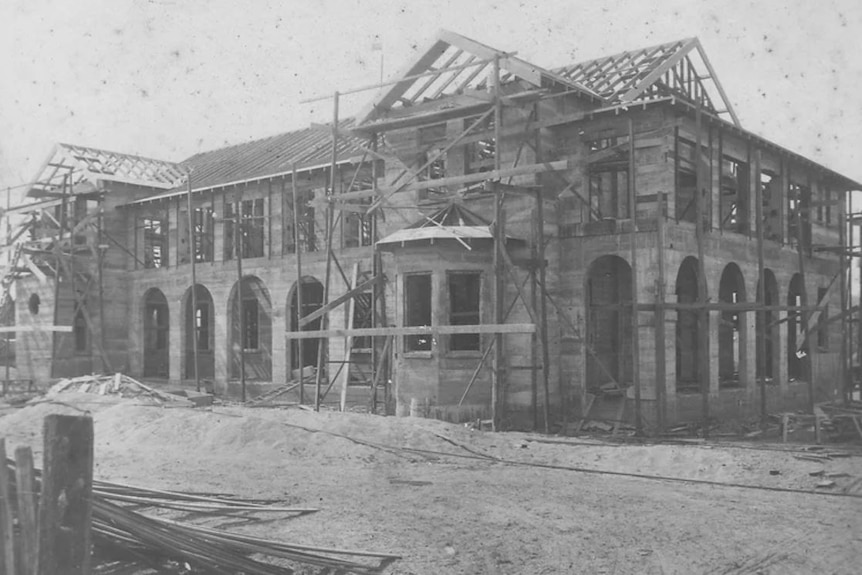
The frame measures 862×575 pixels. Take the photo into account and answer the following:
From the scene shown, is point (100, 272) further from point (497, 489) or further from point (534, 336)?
point (497, 489)

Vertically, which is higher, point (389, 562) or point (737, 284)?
point (737, 284)

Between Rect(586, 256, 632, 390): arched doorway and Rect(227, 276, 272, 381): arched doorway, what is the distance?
13.4 m

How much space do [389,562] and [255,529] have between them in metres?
1.86

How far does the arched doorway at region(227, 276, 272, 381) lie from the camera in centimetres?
2973

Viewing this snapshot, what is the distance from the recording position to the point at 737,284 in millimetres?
22281

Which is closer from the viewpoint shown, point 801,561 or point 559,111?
point 801,561

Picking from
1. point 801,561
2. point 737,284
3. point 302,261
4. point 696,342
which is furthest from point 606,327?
point 801,561

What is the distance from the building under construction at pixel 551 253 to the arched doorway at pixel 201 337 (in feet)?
8.81

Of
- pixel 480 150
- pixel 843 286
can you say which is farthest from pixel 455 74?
pixel 843 286

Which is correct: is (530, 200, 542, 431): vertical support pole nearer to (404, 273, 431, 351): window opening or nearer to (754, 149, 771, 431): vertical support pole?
(404, 273, 431, 351): window opening

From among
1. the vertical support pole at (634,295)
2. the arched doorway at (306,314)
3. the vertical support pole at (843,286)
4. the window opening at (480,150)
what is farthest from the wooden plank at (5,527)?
the arched doorway at (306,314)

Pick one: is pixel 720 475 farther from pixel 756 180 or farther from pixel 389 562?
pixel 756 180

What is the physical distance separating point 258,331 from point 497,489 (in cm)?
2084

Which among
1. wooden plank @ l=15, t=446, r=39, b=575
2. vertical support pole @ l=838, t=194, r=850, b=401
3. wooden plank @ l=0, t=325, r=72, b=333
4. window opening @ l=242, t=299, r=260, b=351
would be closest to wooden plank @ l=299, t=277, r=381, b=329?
window opening @ l=242, t=299, r=260, b=351
